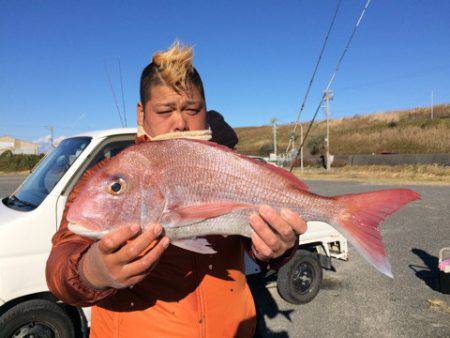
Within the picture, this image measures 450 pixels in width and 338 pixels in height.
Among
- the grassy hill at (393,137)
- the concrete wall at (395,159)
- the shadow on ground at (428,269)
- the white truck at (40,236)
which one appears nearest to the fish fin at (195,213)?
the white truck at (40,236)

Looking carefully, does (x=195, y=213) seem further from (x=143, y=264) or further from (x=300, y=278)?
(x=300, y=278)

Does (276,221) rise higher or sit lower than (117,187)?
lower

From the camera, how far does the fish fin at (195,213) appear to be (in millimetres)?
1674

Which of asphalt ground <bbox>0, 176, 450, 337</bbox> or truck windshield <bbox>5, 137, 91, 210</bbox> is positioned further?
asphalt ground <bbox>0, 176, 450, 337</bbox>

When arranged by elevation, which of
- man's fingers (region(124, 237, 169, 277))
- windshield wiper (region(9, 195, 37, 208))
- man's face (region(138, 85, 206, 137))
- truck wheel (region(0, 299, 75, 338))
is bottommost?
truck wheel (region(0, 299, 75, 338))

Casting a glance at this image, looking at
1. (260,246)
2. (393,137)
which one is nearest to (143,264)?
(260,246)

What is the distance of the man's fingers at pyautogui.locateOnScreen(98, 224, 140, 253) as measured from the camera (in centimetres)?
148

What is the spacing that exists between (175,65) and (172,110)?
26 cm

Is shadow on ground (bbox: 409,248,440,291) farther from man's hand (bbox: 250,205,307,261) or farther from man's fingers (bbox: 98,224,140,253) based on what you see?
man's fingers (bbox: 98,224,140,253)

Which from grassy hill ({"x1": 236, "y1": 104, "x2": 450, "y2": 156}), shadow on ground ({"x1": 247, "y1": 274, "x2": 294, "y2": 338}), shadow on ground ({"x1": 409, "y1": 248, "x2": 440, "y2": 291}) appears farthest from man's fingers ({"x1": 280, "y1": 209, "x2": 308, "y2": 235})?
grassy hill ({"x1": 236, "y1": 104, "x2": 450, "y2": 156})

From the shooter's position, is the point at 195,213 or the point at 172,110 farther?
the point at 172,110

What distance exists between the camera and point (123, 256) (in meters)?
1.50

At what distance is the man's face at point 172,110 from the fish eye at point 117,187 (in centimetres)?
52

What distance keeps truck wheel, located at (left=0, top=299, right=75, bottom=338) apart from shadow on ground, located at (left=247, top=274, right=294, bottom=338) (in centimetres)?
217
